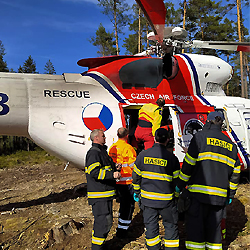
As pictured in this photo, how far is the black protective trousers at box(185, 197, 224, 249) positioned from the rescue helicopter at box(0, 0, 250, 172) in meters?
2.22

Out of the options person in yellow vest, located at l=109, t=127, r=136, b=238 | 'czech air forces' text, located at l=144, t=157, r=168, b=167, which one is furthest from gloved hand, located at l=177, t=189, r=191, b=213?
person in yellow vest, located at l=109, t=127, r=136, b=238

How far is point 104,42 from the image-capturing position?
31484mm

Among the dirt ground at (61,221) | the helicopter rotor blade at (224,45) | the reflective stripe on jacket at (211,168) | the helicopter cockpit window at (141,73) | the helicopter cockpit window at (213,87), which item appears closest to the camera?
the reflective stripe on jacket at (211,168)

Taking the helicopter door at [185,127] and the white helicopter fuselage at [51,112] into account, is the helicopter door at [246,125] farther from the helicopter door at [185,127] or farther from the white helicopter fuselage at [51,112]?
the white helicopter fuselage at [51,112]

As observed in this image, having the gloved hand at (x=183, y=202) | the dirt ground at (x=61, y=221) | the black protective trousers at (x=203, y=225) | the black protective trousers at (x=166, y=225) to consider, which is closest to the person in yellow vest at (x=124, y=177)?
the dirt ground at (x=61, y=221)

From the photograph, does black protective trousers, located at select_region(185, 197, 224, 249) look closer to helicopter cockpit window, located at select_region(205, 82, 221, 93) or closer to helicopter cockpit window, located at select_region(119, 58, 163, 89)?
helicopter cockpit window, located at select_region(119, 58, 163, 89)

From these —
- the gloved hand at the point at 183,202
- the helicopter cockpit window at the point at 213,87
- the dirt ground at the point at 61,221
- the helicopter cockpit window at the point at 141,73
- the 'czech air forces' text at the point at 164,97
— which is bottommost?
the dirt ground at the point at 61,221

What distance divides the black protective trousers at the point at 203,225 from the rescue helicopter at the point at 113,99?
7.28ft

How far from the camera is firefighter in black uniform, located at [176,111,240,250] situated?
9.71 feet

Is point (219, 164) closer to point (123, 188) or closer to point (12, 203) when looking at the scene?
point (123, 188)

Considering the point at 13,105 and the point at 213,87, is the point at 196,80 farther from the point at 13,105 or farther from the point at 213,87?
the point at 13,105

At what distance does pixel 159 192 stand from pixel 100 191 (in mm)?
890

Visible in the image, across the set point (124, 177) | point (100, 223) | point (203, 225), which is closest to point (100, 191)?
point (100, 223)

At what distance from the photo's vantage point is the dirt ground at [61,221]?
397cm
